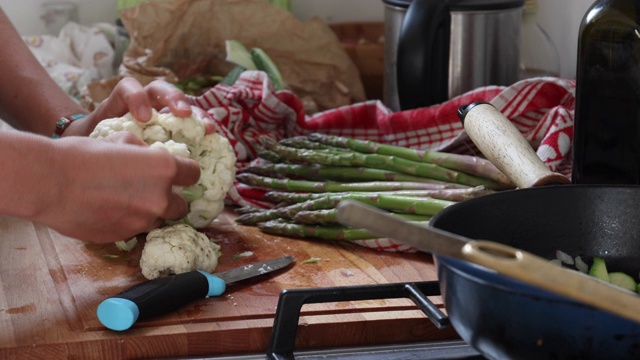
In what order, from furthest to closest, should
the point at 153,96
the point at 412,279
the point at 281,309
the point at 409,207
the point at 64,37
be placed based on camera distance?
1. the point at 64,37
2. the point at 153,96
3. the point at 409,207
4. the point at 412,279
5. the point at 281,309

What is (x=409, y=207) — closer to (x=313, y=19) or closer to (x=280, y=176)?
(x=280, y=176)

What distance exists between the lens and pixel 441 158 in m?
1.48

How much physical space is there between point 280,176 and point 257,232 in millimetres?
183

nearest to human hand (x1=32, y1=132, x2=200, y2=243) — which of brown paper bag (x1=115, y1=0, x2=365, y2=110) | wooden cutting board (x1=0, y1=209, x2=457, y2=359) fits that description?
wooden cutting board (x1=0, y1=209, x2=457, y2=359)

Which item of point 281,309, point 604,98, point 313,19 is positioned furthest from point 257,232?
point 313,19

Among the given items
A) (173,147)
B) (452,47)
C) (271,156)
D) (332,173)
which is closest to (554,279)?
(173,147)

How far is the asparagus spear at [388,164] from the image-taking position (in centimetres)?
145

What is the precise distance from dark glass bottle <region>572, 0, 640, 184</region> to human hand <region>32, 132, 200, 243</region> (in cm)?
57

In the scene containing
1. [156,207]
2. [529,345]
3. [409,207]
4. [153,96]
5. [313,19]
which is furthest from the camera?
[313,19]

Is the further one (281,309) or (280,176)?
(280,176)

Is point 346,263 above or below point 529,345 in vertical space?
below

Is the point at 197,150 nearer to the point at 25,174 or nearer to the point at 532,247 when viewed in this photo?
the point at 25,174

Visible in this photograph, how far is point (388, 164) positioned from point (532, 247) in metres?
0.49

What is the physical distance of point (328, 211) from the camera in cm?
141
